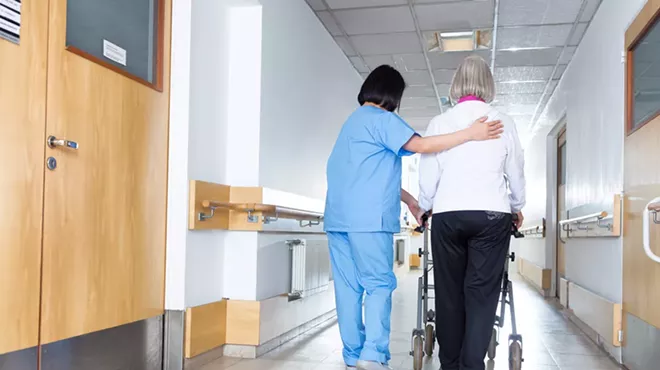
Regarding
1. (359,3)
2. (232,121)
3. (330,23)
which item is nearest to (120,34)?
(232,121)

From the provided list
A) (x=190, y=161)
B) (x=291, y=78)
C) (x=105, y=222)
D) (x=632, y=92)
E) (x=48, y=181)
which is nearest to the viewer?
(x=48, y=181)

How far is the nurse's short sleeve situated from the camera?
2498 mm

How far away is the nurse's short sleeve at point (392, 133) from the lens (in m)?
2.50

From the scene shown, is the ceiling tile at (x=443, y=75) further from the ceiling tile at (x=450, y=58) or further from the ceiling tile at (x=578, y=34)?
the ceiling tile at (x=578, y=34)

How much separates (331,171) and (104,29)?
1.18 m

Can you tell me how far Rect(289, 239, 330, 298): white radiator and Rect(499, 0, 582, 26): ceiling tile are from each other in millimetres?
2533

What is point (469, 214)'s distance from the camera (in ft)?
7.69

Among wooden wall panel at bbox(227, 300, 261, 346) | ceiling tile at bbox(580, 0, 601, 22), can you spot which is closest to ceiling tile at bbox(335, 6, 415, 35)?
ceiling tile at bbox(580, 0, 601, 22)

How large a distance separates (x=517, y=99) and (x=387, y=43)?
124 inches

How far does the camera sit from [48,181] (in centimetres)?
208

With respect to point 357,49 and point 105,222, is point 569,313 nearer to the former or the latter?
point 357,49

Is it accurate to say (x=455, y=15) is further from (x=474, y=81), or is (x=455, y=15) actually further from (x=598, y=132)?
(x=474, y=81)

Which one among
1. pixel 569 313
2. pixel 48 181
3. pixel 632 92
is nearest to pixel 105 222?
pixel 48 181

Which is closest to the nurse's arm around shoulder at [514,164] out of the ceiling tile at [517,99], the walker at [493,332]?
the walker at [493,332]
